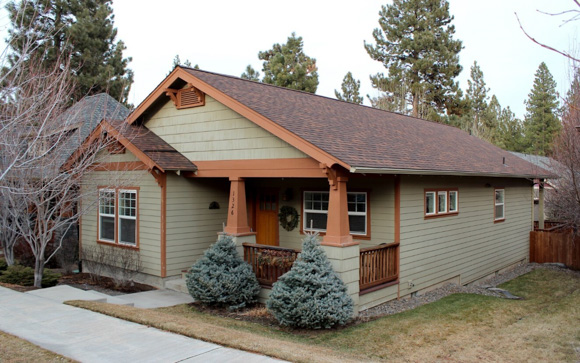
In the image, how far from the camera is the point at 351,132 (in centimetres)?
1112

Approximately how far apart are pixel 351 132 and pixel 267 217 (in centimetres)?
350

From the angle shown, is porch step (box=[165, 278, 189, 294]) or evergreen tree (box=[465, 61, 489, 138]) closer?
porch step (box=[165, 278, 189, 294])

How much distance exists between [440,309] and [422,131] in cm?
743

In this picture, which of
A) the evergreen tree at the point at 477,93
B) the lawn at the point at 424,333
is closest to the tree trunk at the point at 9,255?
the lawn at the point at 424,333

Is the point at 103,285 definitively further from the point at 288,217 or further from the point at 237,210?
the point at 288,217

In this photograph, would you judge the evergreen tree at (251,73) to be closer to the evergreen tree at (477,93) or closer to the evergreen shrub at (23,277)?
the evergreen tree at (477,93)

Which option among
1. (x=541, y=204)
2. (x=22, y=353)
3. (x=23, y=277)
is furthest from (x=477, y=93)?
(x=22, y=353)

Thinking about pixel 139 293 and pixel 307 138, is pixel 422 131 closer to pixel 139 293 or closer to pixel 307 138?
pixel 307 138

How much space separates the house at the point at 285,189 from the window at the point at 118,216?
37 mm

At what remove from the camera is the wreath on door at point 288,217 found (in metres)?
12.3

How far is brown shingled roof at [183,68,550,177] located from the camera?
9461mm

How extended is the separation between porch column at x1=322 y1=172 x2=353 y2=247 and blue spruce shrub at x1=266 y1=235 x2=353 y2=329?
0.36 m

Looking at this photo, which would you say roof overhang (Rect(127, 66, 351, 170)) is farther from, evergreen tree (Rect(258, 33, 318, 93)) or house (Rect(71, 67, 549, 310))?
evergreen tree (Rect(258, 33, 318, 93))

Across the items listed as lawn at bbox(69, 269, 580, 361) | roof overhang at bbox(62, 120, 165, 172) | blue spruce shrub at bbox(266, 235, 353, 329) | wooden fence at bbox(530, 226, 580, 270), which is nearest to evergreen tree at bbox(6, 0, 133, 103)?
roof overhang at bbox(62, 120, 165, 172)
